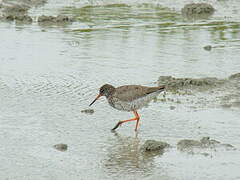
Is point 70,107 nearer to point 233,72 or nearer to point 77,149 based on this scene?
point 77,149

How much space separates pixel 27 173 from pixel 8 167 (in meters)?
0.37

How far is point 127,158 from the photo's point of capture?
404 inches

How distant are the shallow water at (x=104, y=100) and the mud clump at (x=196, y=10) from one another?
0.30m

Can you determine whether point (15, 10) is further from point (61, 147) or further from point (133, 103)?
point (61, 147)

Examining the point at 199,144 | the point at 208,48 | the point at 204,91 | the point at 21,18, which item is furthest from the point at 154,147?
the point at 21,18

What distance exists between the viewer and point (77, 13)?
893 inches

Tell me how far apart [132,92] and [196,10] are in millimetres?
10481

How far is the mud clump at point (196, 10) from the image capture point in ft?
72.1

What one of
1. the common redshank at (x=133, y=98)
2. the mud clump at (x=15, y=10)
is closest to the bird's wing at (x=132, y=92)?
the common redshank at (x=133, y=98)

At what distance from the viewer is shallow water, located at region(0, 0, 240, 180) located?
9.89 m

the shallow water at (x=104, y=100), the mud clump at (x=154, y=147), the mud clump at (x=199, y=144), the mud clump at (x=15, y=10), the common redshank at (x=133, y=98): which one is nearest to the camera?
the shallow water at (x=104, y=100)

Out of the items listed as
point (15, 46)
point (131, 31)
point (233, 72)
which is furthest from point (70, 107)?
point (131, 31)

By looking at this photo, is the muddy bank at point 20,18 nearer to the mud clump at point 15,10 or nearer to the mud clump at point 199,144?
the mud clump at point 15,10

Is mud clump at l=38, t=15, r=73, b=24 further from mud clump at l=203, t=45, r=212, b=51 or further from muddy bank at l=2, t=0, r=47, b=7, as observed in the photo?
mud clump at l=203, t=45, r=212, b=51
